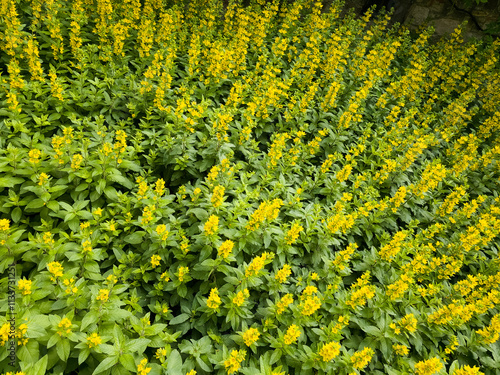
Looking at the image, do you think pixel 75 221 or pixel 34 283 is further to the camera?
pixel 75 221

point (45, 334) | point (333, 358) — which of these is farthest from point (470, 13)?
point (45, 334)

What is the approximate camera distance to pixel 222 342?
2750 millimetres

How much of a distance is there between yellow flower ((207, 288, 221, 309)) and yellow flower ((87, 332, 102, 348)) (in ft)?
2.83

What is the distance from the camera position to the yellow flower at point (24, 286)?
7.23 ft

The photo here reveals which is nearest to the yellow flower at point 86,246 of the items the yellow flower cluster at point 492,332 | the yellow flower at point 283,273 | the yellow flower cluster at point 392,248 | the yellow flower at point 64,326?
the yellow flower at point 64,326

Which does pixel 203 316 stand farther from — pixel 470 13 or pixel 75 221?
pixel 470 13

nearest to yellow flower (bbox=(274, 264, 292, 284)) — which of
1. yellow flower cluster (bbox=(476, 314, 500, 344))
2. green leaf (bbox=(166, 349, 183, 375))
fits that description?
green leaf (bbox=(166, 349, 183, 375))

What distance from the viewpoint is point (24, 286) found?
2219 millimetres

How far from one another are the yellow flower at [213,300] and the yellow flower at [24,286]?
134cm

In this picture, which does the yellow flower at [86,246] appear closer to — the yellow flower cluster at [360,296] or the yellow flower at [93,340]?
the yellow flower at [93,340]

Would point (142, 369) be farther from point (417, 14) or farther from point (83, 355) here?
point (417, 14)

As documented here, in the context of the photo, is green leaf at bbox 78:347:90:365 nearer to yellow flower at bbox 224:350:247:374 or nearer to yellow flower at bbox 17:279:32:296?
yellow flower at bbox 17:279:32:296

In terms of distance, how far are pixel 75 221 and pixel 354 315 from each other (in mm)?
2949

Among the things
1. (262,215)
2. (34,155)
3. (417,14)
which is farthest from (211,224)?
(417,14)
